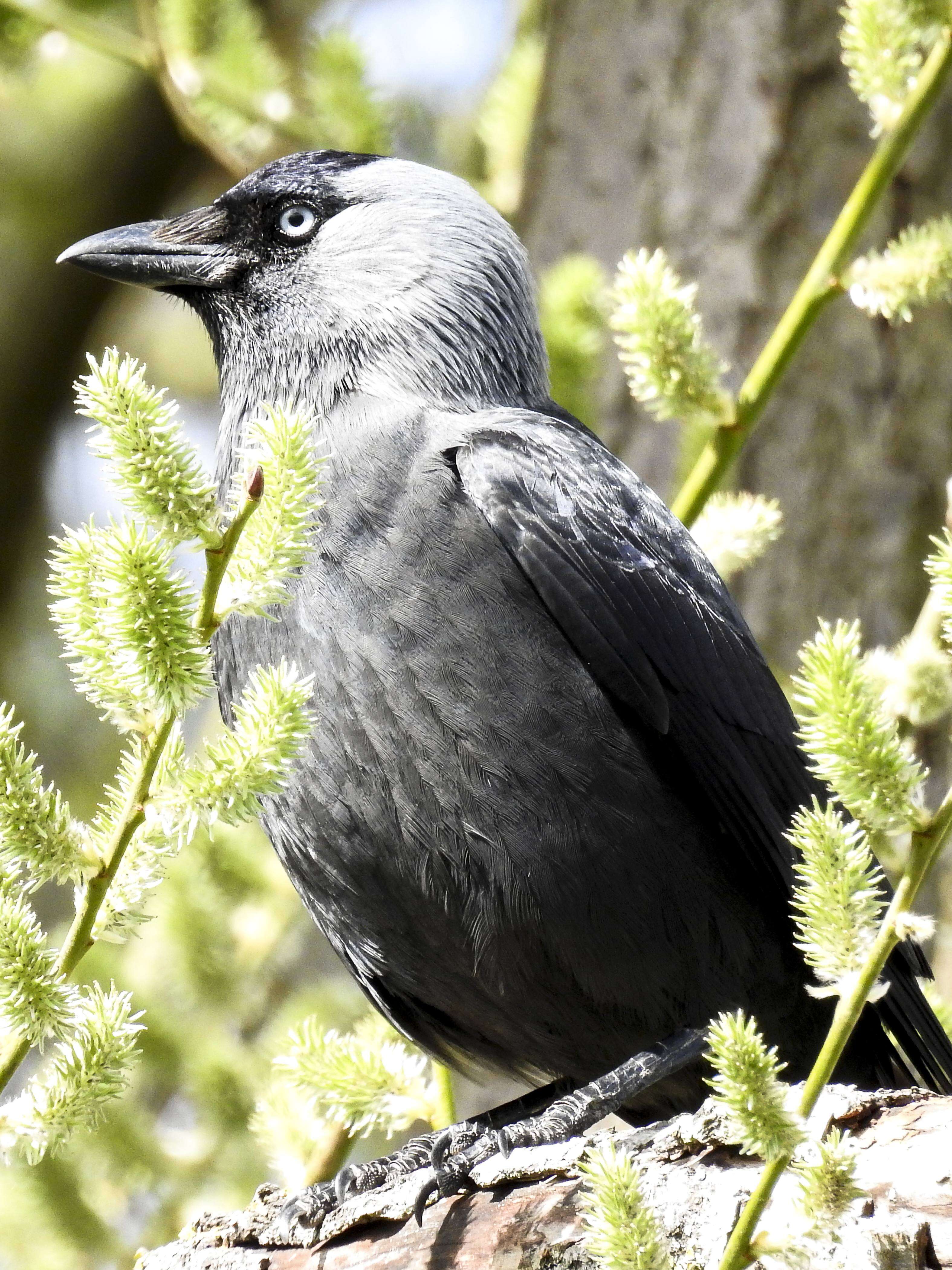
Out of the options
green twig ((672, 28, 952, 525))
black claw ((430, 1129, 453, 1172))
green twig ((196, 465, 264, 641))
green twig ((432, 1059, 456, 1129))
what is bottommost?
black claw ((430, 1129, 453, 1172))

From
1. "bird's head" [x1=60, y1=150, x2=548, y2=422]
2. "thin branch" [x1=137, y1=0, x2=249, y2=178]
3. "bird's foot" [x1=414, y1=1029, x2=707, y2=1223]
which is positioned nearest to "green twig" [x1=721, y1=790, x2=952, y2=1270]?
"bird's foot" [x1=414, y1=1029, x2=707, y2=1223]

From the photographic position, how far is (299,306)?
4023 millimetres

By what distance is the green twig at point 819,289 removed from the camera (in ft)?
9.92

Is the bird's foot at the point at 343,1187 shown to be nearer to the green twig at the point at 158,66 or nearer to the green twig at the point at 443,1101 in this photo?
the green twig at the point at 443,1101

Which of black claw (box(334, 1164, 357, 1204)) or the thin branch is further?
Answer: the thin branch

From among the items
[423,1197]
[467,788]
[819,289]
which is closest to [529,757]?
[467,788]

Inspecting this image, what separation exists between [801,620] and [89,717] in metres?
3.93

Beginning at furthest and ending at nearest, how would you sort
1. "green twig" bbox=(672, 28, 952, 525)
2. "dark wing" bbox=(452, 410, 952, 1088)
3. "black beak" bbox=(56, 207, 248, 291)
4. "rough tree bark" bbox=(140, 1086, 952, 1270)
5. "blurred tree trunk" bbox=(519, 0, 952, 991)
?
"blurred tree trunk" bbox=(519, 0, 952, 991) → "black beak" bbox=(56, 207, 248, 291) → "dark wing" bbox=(452, 410, 952, 1088) → "green twig" bbox=(672, 28, 952, 525) → "rough tree bark" bbox=(140, 1086, 952, 1270)

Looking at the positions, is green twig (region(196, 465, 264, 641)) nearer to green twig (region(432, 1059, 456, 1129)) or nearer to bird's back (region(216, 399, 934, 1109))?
bird's back (region(216, 399, 934, 1109))

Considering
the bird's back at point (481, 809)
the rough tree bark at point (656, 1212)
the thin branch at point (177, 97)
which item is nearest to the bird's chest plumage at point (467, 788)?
the bird's back at point (481, 809)

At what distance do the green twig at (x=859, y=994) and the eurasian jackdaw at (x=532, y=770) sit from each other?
1285mm

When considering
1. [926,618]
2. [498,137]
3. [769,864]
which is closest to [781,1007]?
[769,864]

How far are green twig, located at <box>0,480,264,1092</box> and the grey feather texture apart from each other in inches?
53.7

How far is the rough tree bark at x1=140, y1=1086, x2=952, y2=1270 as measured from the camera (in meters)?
2.11
